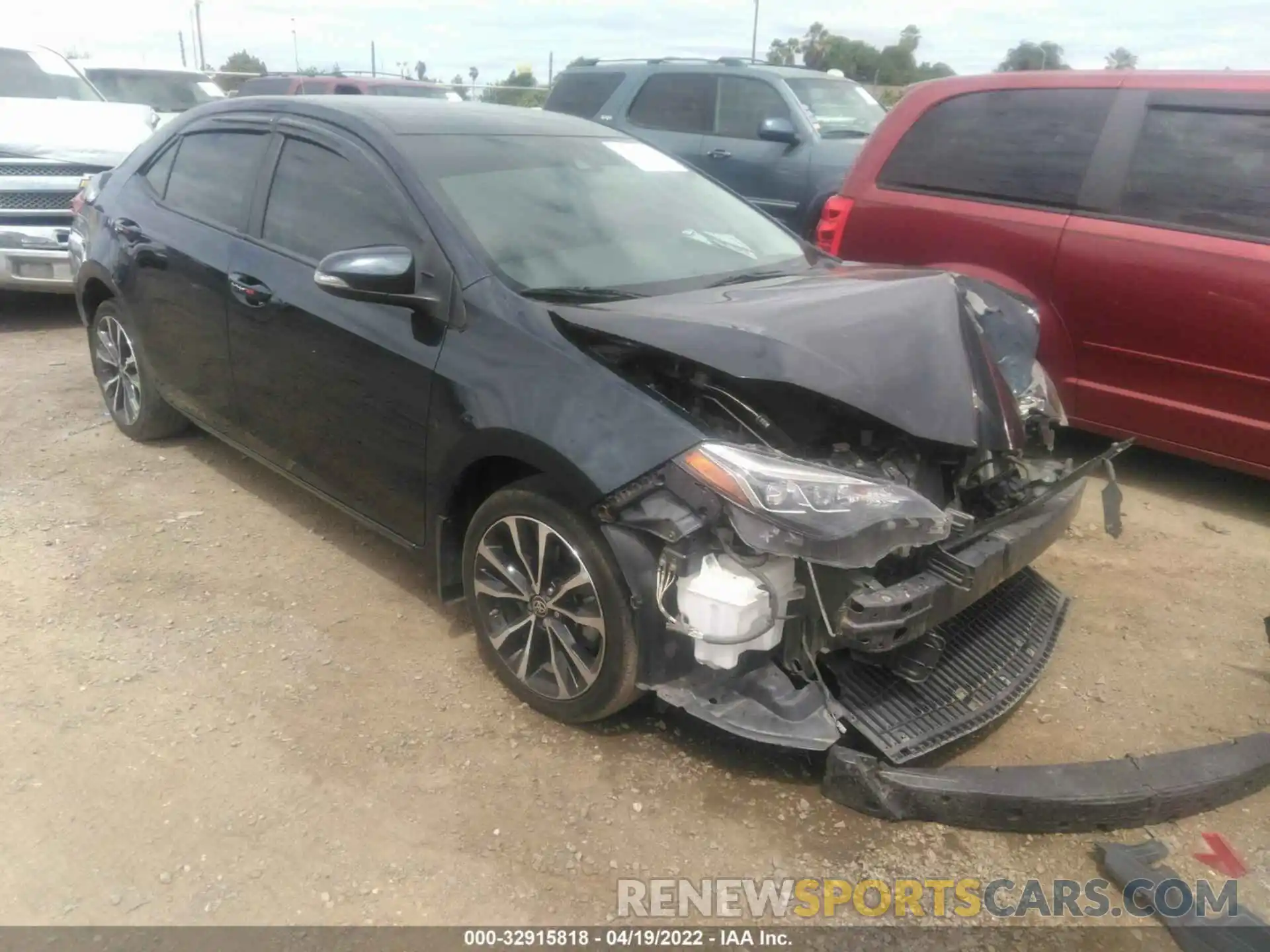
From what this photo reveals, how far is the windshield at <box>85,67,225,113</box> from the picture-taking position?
1299 centimetres

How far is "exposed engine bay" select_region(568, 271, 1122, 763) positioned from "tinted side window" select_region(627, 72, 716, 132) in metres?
6.15

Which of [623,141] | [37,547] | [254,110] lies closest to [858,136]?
[623,141]

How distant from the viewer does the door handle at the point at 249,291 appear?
374 cm

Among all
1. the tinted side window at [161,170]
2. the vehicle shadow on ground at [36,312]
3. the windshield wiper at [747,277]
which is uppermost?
the tinted side window at [161,170]

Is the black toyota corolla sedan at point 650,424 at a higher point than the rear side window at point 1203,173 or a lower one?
lower

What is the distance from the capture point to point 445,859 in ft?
8.26

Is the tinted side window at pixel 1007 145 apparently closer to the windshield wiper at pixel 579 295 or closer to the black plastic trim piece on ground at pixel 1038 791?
the windshield wiper at pixel 579 295

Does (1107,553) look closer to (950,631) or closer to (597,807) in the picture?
(950,631)

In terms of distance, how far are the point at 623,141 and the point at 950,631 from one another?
2310 mm

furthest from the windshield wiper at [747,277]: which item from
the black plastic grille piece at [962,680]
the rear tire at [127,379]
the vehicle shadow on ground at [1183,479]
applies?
the rear tire at [127,379]

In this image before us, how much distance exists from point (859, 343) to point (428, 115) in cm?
194

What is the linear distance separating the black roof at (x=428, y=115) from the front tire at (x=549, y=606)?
148 cm

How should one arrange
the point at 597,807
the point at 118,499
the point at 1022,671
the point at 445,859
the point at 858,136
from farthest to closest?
the point at 858,136 < the point at 118,499 < the point at 1022,671 < the point at 597,807 < the point at 445,859

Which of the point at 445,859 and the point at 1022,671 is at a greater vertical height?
the point at 1022,671
